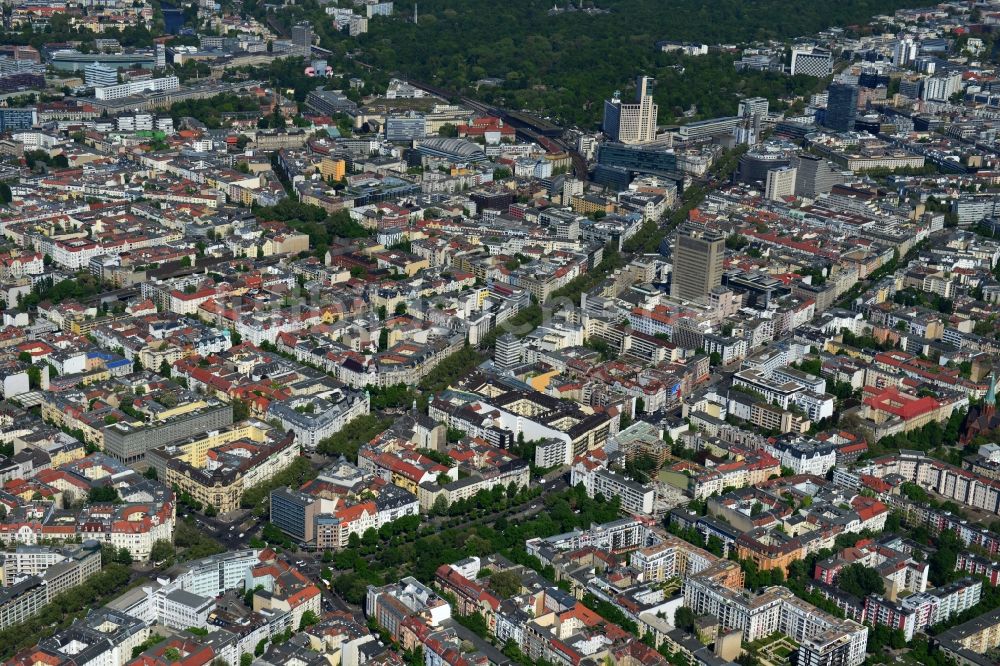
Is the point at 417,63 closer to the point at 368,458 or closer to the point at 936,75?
the point at 936,75

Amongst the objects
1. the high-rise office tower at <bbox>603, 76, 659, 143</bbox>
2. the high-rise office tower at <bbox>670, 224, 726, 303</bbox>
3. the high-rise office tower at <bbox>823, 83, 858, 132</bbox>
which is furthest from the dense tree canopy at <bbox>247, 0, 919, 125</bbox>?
the high-rise office tower at <bbox>670, 224, 726, 303</bbox>

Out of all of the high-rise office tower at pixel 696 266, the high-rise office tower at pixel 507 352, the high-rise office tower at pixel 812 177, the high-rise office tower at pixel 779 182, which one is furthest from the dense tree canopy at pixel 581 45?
the high-rise office tower at pixel 507 352

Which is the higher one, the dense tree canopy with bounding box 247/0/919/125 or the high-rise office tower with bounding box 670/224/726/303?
the dense tree canopy with bounding box 247/0/919/125

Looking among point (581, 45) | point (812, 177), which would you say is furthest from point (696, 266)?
point (581, 45)

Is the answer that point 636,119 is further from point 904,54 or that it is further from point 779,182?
point 904,54

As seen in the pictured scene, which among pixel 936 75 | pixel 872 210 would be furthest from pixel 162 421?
pixel 936 75

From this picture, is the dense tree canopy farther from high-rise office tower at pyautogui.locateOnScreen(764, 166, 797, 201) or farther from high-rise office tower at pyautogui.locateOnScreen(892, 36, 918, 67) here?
high-rise office tower at pyautogui.locateOnScreen(764, 166, 797, 201)
